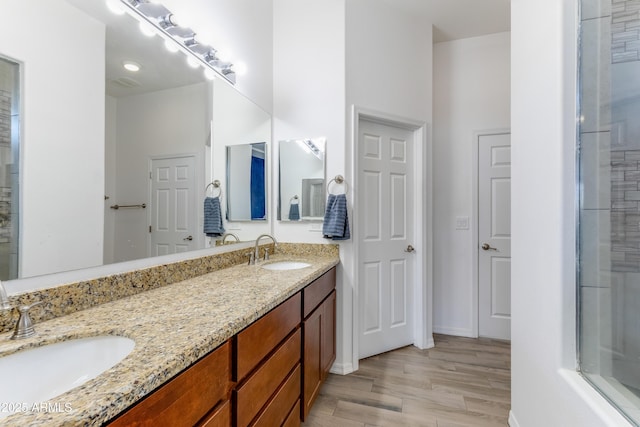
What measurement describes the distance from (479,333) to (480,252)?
2.65 feet

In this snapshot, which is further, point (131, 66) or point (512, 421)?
point (512, 421)

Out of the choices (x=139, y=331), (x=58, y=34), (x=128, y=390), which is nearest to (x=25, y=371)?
(x=139, y=331)

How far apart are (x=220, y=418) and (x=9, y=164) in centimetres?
98

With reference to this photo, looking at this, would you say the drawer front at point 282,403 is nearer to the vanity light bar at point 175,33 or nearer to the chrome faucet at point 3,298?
the chrome faucet at point 3,298

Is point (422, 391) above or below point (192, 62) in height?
below

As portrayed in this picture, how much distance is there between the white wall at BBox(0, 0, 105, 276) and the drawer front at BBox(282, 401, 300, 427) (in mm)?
1060

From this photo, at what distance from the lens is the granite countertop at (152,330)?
0.50m

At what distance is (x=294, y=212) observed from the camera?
7.61 feet

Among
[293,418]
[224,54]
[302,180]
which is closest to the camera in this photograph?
[293,418]

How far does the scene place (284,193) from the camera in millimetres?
2348

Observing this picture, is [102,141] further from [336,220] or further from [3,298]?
[336,220]

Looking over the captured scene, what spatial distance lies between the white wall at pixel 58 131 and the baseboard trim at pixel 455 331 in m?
2.95

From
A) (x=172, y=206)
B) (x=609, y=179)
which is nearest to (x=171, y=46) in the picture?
(x=172, y=206)

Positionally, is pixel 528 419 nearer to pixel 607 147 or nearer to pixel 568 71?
pixel 607 147
